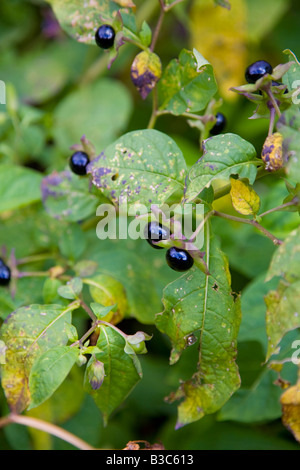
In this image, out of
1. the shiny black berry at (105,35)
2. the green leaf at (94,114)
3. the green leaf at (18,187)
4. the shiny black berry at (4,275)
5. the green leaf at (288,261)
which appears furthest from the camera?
the green leaf at (94,114)

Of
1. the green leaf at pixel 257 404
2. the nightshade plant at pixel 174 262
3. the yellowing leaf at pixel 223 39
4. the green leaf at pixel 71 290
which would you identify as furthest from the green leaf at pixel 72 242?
the yellowing leaf at pixel 223 39

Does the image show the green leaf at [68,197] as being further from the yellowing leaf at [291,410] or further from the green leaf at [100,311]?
the yellowing leaf at [291,410]

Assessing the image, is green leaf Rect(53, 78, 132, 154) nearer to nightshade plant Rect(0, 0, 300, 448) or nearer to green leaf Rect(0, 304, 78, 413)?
nightshade plant Rect(0, 0, 300, 448)

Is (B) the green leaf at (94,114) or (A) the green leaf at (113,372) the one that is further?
(B) the green leaf at (94,114)

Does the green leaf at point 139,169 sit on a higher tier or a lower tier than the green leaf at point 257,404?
higher

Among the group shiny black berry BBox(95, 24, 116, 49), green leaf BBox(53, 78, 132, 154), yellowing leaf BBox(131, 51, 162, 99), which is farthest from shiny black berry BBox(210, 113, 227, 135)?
green leaf BBox(53, 78, 132, 154)
